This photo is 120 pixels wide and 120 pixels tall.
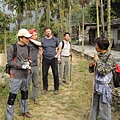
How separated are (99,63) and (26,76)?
1532mm

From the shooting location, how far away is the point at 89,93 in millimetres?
6934

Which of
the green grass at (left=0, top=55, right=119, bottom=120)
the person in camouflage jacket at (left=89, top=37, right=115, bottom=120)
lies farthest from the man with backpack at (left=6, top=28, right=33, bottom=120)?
Answer: the person in camouflage jacket at (left=89, top=37, right=115, bottom=120)

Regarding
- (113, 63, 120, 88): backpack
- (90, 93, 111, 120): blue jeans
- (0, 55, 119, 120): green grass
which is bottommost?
(0, 55, 119, 120): green grass

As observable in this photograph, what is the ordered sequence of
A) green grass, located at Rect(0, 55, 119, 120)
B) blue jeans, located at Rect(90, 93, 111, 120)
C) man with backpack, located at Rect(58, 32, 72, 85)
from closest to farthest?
blue jeans, located at Rect(90, 93, 111, 120), green grass, located at Rect(0, 55, 119, 120), man with backpack, located at Rect(58, 32, 72, 85)

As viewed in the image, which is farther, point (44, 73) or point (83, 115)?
point (44, 73)

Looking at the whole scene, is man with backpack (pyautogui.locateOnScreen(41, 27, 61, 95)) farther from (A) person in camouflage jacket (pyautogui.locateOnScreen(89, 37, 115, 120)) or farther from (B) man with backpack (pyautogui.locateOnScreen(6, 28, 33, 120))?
(A) person in camouflage jacket (pyautogui.locateOnScreen(89, 37, 115, 120))

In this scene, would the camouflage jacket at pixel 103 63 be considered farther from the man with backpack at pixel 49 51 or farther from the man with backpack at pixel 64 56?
the man with backpack at pixel 64 56

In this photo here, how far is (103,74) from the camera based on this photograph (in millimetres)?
3926

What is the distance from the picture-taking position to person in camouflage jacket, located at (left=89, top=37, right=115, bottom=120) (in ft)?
12.8

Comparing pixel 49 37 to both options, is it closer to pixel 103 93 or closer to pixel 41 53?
pixel 41 53

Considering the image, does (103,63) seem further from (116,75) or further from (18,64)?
(18,64)

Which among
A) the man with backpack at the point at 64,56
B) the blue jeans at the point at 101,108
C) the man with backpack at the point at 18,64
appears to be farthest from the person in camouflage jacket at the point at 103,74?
the man with backpack at the point at 64,56

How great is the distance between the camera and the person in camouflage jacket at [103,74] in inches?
153

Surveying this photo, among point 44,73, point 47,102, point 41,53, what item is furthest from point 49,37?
point 47,102
